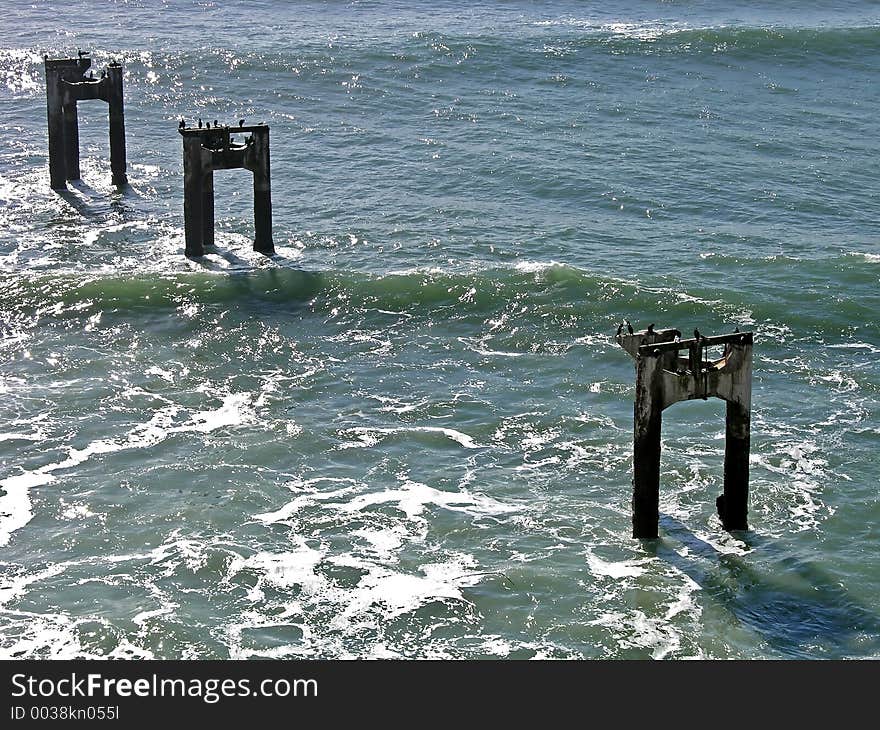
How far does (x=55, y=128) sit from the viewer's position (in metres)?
47.1

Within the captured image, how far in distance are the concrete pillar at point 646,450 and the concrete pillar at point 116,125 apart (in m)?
26.8

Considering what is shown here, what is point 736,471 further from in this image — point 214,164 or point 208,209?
point 208,209

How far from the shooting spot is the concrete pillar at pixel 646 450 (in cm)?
2438

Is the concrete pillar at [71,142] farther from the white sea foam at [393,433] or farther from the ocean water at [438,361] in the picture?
the white sea foam at [393,433]

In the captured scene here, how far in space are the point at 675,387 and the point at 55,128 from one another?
29.1m

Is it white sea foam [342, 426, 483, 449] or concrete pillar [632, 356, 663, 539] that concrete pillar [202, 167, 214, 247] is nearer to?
white sea foam [342, 426, 483, 449]

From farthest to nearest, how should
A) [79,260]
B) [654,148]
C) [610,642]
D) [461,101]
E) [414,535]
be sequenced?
[461,101]
[654,148]
[79,260]
[414,535]
[610,642]

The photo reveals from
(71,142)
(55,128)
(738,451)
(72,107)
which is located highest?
(72,107)

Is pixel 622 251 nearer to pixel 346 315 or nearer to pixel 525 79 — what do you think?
pixel 346 315

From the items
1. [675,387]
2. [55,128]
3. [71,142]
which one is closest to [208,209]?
[55,128]

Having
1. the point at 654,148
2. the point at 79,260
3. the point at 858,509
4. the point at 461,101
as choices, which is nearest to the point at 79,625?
the point at 858,509

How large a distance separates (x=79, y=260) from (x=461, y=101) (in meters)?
22.7

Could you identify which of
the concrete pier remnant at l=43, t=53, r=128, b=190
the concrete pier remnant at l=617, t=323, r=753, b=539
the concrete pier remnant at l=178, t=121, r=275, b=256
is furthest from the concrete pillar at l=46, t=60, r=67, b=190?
the concrete pier remnant at l=617, t=323, r=753, b=539

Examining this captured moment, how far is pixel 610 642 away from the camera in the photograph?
2338 centimetres
